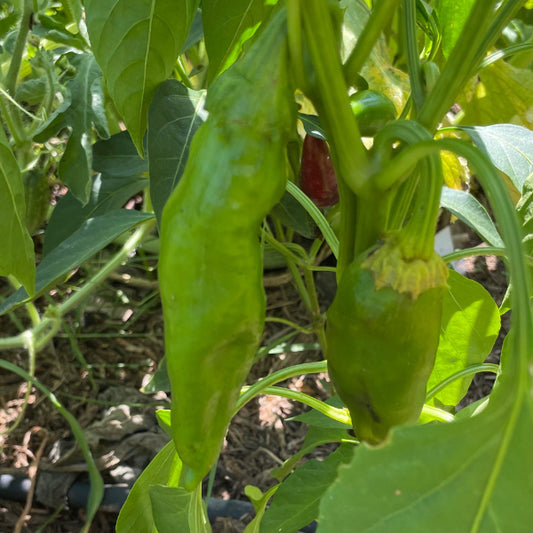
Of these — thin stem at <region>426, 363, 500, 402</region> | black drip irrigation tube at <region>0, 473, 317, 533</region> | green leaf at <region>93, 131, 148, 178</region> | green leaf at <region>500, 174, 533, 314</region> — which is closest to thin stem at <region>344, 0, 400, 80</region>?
green leaf at <region>500, 174, 533, 314</region>

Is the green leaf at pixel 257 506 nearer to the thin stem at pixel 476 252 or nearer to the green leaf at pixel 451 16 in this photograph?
the thin stem at pixel 476 252

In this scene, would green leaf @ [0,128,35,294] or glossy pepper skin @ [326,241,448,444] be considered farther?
green leaf @ [0,128,35,294]

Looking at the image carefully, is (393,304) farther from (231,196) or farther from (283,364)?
(283,364)

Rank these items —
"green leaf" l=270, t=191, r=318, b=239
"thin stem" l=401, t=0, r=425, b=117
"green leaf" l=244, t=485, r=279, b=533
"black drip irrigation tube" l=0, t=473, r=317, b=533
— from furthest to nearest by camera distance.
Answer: "black drip irrigation tube" l=0, t=473, r=317, b=533 < "green leaf" l=270, t=191, r=318, b=239 < "green leaf" l=244, t=485, r=279, b=533 < "thin stem" l=401, t=0, r=425, b=117

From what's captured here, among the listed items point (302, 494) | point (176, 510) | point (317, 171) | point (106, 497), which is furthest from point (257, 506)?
point (106, 497)

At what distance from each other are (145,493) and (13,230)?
0.34 meters

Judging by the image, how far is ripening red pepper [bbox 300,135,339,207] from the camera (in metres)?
0.86

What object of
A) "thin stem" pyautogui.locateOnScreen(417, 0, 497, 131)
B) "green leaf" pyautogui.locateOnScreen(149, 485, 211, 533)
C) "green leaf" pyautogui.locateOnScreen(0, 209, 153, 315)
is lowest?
"green leaf" pyautogui.locateOnScreen(149, 485, 211, 533)

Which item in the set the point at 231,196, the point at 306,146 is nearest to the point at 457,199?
the point at 306,146

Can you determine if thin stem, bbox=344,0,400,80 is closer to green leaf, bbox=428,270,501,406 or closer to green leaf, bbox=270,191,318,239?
green leaf, bbox=428,270,501,406

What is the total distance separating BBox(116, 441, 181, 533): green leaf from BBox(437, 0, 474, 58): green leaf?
0.49 m

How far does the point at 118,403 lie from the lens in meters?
1.39

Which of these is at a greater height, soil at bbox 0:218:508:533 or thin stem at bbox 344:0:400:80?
thin stem at bbox 344:0:400:80

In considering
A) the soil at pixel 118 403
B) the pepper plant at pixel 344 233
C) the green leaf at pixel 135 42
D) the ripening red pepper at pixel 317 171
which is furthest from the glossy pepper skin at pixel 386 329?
the soil at pixel 118 403
